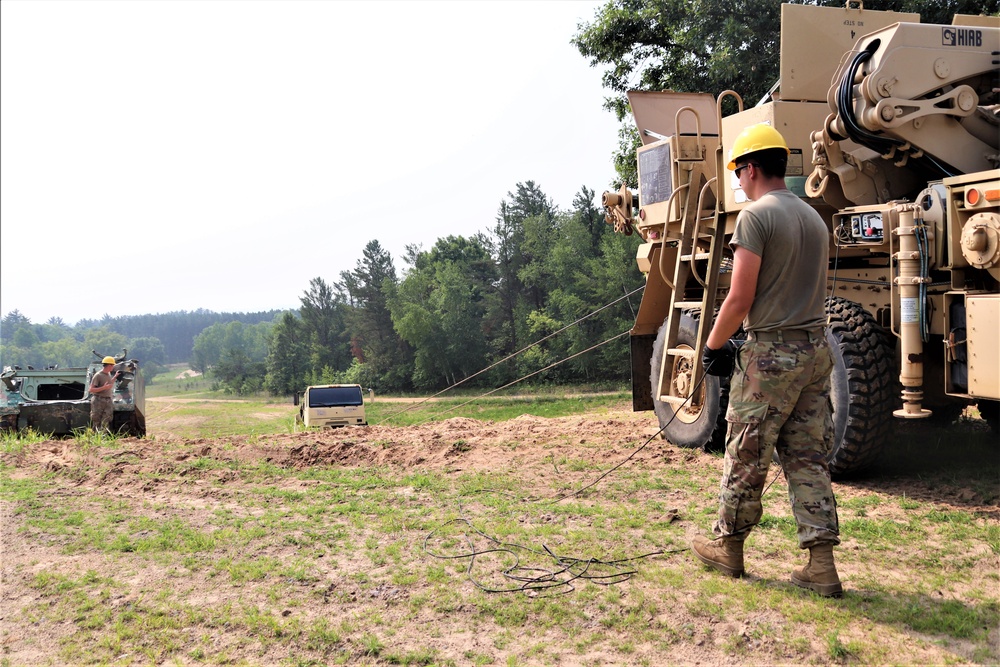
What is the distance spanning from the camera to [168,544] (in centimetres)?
558

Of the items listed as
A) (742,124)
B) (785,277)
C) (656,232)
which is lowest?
(785,277)

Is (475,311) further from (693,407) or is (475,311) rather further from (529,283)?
(693,407)

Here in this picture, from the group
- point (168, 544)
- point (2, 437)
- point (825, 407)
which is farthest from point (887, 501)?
point (2, 437)

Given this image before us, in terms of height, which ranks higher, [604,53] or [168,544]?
[604,53]

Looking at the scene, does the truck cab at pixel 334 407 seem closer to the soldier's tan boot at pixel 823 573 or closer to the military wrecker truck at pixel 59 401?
the military wrecker truck at pixel 59 401

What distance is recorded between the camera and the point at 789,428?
426cm

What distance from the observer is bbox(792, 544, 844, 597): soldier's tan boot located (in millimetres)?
4188

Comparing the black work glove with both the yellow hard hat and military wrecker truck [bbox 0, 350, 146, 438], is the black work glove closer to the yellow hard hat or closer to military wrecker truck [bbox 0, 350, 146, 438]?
the yellow hard hat

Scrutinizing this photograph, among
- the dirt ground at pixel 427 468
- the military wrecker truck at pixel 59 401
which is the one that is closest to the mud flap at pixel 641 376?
the dirt ground at pixel 427 468

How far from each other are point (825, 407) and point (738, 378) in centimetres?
47

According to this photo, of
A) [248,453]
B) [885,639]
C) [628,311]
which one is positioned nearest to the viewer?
[885,639]

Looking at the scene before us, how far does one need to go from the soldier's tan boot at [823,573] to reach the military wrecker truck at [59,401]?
40.7ft

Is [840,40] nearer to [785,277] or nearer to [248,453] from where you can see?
[785,277]

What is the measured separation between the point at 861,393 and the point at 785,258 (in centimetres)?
265
